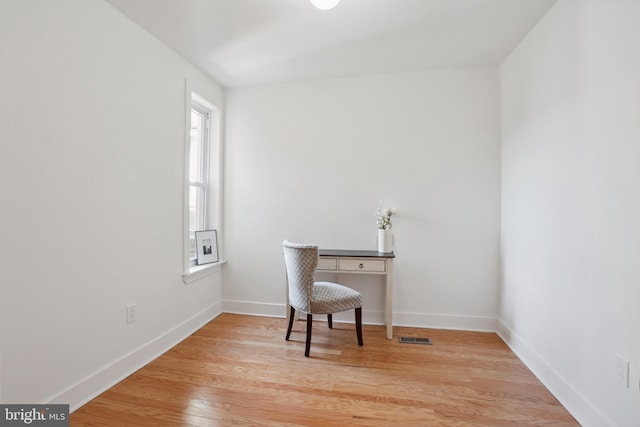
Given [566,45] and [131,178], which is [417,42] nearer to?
[566,45]

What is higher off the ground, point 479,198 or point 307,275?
point 479,198

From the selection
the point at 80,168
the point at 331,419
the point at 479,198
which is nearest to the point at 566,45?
the point at 479,198

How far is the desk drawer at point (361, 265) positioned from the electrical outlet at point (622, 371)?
1575 millimetres

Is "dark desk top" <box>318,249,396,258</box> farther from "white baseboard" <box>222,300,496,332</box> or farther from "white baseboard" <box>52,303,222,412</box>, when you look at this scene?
"white baseboard" <box>52,303,222,412</box>

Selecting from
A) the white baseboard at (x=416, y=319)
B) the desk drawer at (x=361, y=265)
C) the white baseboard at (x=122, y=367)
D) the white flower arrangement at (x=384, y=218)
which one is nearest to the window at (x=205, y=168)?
the white baseboard at (x=122, y=367)

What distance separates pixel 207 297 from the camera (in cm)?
309

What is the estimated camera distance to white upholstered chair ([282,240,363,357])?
7.74 ft

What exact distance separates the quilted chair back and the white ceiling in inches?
66.0

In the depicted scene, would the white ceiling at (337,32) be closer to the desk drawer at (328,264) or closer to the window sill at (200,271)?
the desk drawer at (328,264)

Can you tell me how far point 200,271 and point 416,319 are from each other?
87.0 inches

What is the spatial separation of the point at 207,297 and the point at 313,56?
8.51ft

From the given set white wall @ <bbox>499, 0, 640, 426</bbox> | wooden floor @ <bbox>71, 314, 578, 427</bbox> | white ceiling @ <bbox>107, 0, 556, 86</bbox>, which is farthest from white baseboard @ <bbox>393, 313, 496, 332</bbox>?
white ceiling @ <bbox>107, 0, 556, 86</bbox>

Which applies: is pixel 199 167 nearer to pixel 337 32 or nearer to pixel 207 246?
pixel 207 246

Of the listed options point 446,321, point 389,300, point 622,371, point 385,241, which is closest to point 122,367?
point 389,300
